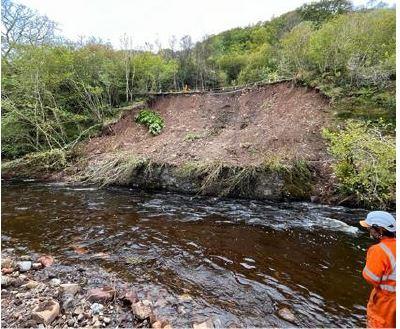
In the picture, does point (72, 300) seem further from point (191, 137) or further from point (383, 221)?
point (191, 137)

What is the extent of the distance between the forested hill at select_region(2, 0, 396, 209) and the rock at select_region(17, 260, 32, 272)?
7.84 m

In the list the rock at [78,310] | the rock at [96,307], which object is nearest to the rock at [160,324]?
the rock at [96,307]

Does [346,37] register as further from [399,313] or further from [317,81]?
[399,313]

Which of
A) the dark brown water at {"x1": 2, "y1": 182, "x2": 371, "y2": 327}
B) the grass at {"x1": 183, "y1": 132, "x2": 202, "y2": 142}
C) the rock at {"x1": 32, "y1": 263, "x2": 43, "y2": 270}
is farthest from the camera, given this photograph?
the grass at {"x1": 183, "y1": 132, "x2": 202, "y2": 142}

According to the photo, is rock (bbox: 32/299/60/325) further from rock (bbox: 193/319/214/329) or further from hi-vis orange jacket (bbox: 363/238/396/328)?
hi-vis orange jacket (bbox: 363/238/396/328)

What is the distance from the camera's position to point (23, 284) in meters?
4.87

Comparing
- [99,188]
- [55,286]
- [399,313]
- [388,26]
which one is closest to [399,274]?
[399,313]

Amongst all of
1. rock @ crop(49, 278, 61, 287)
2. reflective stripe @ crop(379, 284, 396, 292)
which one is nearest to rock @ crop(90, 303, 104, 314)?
rock @ crop(49, 278, 61, 287)

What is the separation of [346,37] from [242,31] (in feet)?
81.0

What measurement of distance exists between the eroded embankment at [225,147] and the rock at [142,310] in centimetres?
689

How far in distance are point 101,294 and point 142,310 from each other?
28.0 inches

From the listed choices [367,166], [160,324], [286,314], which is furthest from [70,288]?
[367,166]

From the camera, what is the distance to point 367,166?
8.44 meters

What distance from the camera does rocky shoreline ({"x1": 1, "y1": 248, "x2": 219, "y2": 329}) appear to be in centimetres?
399
